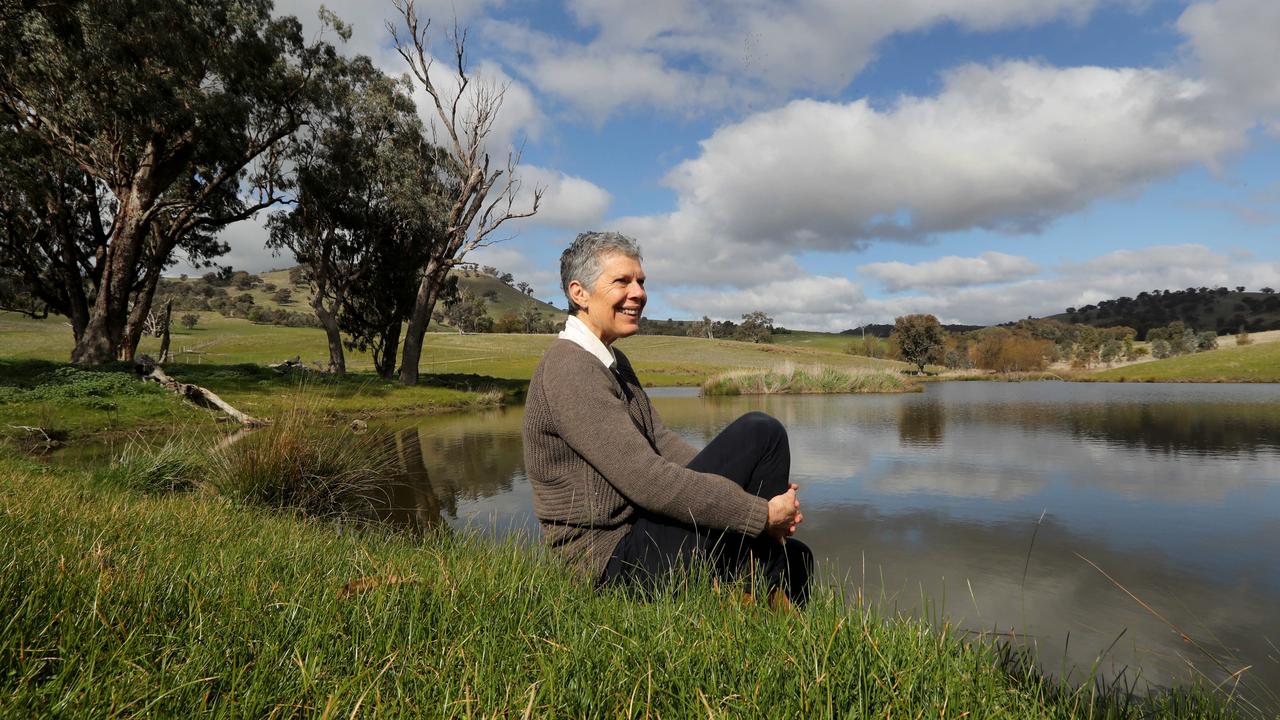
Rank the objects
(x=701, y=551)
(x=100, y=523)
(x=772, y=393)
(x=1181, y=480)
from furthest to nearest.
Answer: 1. (x=772, y=393)
2. (x=1181, y=480)
3. (x=100, y=523)
4. (x=701, y=551)

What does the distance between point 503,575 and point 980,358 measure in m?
62.2

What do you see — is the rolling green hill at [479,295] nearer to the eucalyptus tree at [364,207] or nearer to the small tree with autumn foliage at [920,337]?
the eucalyptus tree at [364,207]

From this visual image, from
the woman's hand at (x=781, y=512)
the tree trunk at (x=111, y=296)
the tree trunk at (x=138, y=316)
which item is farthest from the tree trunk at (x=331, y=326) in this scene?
the woman's hand at (x=781, y=512)

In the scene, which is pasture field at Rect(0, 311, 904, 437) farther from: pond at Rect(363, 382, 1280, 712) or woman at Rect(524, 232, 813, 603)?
woman at Rect(524, 232, 813, 603)

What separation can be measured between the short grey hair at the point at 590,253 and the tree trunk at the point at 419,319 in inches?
647

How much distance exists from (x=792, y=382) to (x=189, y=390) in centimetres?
1692

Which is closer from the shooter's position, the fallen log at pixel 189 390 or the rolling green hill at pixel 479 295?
the fallen log at pixel 189 390

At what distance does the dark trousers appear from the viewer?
2008 millimetres

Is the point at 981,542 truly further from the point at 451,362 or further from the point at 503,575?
the point at 451,362

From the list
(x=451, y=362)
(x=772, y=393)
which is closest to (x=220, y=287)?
(x=451, y=362)

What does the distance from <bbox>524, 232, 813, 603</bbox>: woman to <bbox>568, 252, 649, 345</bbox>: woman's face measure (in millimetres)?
94

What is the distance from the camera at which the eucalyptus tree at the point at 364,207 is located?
60.8ft

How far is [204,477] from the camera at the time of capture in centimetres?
468

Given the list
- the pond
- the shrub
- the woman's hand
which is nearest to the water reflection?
the pond
